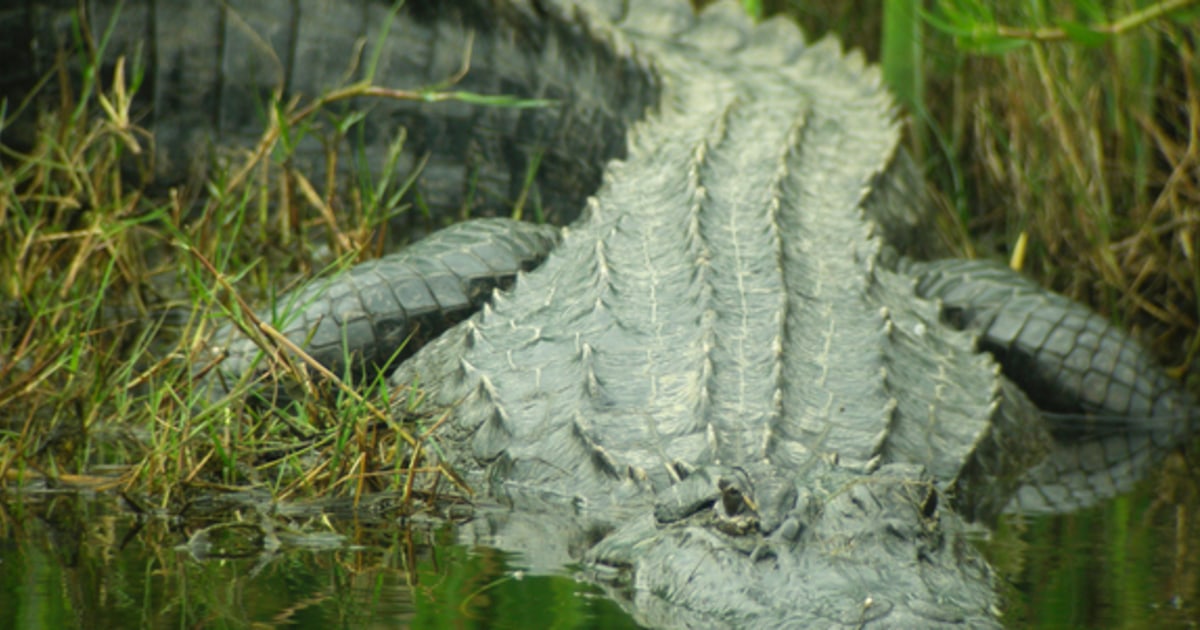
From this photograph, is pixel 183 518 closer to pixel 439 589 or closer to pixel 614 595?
pixel 439 589

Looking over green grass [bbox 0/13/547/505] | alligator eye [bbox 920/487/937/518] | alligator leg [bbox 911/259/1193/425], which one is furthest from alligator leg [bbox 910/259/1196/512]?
alligator eye [bbox 920/487/937/518]

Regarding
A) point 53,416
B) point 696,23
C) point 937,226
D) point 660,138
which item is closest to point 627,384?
point 53,416

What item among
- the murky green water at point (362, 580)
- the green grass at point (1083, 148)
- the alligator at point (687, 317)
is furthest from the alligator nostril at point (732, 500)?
the green grass at point (1083, 148)

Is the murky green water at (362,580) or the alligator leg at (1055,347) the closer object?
the murky green water at (362,580)

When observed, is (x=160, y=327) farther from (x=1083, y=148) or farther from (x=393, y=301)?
(x=1083, y=148)

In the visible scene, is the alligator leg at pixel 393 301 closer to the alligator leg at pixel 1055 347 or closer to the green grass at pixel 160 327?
the green grass at pixel 160 327

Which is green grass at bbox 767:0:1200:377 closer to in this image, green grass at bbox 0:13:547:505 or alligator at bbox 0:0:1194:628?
alligator at bbox 0:0:1194:628
